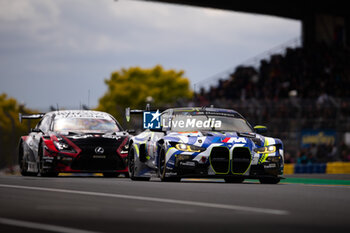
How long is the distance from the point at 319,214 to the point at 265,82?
101 ft

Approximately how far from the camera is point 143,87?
101938mm

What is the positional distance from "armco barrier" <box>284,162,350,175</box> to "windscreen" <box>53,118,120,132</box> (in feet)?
31.4

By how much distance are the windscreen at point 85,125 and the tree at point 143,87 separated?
267ft

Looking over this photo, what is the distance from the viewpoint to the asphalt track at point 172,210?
6.73 m

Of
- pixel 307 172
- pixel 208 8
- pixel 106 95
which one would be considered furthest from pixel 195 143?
pixel 106 95

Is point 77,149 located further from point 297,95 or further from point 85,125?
point 297,95

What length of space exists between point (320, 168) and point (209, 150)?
12.9m

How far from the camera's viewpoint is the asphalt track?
22.1 feet

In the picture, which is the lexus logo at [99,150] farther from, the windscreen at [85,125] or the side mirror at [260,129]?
the side mirror at [260,129]

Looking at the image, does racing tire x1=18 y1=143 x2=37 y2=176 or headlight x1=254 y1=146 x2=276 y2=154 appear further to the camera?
racing tire x1=18 y1=143 x2=37 y2=176

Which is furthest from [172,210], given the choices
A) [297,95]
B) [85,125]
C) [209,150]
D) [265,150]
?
[297,95]

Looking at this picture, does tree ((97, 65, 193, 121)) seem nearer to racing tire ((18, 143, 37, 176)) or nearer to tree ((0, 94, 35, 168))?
tree ((0, 94, 35, 168))

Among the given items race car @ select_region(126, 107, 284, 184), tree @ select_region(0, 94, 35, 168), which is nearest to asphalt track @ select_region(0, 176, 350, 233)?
race car @ select_region(126, 107, 284, 184)

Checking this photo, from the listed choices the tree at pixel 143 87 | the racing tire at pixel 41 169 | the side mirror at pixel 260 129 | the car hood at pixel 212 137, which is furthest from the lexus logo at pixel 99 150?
the tree at pixel 143 87
